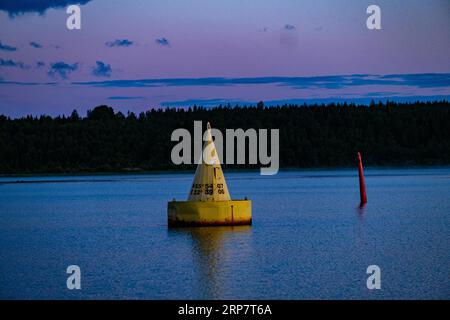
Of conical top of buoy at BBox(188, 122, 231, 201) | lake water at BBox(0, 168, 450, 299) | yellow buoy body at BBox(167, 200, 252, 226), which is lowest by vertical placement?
lake water at BBox(0, 168, 450, 299)

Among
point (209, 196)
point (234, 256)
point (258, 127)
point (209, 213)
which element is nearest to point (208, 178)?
point (209, 196)

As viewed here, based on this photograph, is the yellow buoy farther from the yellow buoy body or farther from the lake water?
the lake water

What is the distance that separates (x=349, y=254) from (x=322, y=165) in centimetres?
15824

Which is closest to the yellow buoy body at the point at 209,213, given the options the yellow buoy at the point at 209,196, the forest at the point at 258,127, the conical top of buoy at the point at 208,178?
the yellow buoy at the point at 209,196

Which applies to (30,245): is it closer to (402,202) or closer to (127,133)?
(402,202)

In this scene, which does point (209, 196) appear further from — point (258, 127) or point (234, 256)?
point (258, 127)

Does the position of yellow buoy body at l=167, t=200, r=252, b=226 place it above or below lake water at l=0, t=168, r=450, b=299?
above

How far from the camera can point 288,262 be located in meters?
33.7

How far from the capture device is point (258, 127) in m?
185

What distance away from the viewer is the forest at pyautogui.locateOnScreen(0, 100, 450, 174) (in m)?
185

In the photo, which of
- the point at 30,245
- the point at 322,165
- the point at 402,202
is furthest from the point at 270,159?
the point at 30,245

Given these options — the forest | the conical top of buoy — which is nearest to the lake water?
the conical top of buoy

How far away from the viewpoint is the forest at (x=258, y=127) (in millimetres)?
184750
